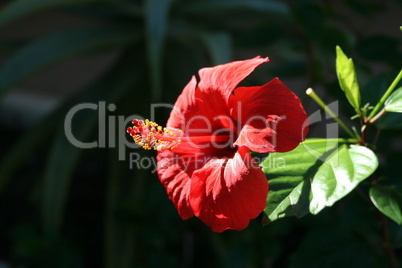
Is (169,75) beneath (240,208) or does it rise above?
above

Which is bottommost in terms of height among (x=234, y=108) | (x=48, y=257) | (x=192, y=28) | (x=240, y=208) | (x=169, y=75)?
(x=48, y=257)

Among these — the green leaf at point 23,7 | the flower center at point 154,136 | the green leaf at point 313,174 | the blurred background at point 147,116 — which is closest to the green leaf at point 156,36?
the blurred background at point 147,116

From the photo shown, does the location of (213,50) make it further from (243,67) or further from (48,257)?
(243,67)

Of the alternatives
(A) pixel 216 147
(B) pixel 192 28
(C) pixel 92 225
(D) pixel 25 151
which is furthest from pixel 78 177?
(A) pixel 216 147

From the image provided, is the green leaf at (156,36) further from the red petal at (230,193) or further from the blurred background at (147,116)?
the red petal at (230,193)

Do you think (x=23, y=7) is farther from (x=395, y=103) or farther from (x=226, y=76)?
(x=395, y=103)

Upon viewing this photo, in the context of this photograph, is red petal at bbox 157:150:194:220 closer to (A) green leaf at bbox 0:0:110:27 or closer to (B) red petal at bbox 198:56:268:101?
(B) red petal at bbox 198:56:268:101

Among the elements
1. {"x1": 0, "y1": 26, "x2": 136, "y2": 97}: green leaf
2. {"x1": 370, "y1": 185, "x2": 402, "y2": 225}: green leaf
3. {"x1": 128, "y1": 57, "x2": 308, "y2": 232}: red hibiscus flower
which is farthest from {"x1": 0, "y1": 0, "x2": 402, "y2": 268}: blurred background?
{"x1": 128, "y1": 57, "x2": 308, "y2": 232}: red hibiscus flower
